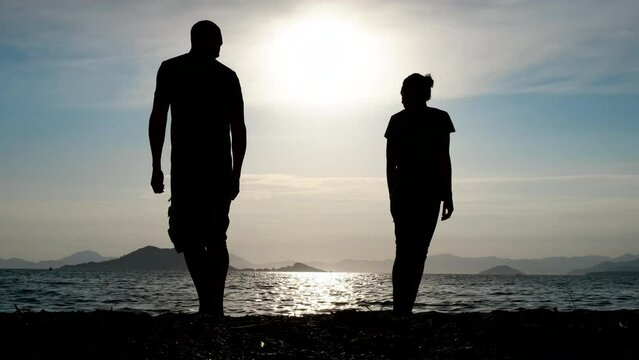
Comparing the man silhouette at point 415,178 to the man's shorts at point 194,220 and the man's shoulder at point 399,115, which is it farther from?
the man's shorts at point 194,220

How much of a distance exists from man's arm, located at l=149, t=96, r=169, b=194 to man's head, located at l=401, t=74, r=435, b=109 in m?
2.96

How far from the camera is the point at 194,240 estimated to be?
5.25 m

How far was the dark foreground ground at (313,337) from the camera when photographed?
367cm

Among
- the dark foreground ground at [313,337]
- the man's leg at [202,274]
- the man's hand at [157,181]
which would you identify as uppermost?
the man's hand at [157,181]

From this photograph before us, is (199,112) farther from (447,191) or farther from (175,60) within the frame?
(447,191)

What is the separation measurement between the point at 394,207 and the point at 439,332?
2.35 meters

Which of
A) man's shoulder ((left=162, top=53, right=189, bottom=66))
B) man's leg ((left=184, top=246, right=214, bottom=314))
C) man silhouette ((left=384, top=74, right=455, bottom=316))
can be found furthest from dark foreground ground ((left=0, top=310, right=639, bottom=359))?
man's shoulder ((left=162, top=53, right=189, bottom=66))

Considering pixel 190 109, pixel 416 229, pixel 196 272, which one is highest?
pixel 190 109

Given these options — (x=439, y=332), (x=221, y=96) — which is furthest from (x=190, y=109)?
(x=439, y=332)

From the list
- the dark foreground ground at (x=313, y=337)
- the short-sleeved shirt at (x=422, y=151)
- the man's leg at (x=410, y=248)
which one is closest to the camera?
the dark foreground ground at (x=313, y=337)

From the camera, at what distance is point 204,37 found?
18.5ft

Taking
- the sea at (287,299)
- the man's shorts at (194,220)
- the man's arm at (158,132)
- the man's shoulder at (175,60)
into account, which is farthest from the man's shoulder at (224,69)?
the sea at (287,299)

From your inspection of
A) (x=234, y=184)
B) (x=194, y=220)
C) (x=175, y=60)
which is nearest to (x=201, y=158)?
(x=234, y=184)

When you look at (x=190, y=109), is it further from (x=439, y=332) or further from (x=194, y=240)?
(x=439, y=332)
